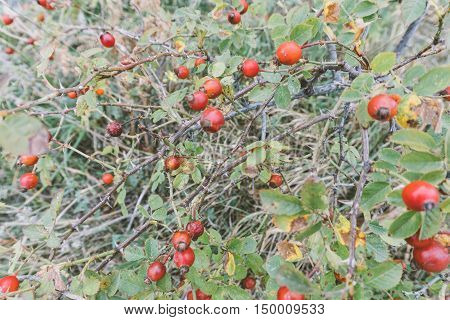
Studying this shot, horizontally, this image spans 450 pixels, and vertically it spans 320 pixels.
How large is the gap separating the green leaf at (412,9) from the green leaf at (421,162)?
451 millimetres

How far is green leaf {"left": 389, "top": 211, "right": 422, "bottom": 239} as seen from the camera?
2.85 ft

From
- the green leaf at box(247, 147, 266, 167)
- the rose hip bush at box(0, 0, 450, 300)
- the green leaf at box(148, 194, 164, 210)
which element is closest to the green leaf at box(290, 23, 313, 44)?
the rose hip bush at box(0, 0, 450, 300)

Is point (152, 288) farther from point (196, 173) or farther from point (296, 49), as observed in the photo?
point (296, 49)

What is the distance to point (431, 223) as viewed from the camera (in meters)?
0.84

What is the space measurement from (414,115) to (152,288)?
0.91 meters

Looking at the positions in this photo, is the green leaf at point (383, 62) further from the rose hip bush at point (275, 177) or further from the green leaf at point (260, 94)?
the green leaf at point (260, 94)

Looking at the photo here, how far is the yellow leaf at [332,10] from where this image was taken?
1.26 m

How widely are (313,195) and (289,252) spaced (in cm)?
33

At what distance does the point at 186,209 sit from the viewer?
4.84 feet

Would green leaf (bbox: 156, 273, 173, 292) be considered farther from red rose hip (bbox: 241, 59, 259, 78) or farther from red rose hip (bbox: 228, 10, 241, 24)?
red rose hip (bbox: 228, 10, 241, 24)

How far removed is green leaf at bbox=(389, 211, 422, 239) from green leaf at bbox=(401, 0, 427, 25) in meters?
0.57

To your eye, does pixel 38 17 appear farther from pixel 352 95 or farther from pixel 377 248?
pixel 377 248

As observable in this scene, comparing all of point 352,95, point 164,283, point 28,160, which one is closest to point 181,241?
point 164,283

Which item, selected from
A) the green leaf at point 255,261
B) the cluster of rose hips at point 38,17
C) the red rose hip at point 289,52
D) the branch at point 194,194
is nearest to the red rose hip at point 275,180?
the branch at point 194,194
